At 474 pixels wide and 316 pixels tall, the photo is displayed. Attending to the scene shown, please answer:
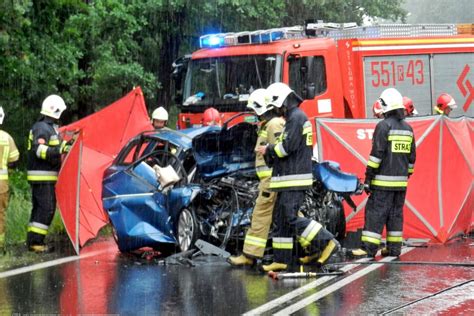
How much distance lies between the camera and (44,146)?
1132cm

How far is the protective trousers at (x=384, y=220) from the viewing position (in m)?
10.3

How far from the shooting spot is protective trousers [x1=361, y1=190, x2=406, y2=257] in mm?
10336

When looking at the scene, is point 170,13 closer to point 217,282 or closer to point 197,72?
point 197,72

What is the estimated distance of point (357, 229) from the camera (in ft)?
37.9

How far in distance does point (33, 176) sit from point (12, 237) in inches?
Result: 39.4

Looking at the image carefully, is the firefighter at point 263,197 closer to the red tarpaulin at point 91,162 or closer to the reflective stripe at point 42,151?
the red tarpaulin at point 91,162

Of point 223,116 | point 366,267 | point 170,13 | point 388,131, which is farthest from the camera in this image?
point 170,13

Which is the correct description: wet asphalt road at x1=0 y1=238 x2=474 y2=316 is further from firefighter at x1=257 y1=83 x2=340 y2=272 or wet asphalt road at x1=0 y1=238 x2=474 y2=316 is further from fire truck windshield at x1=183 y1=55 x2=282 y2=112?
fire truck windshield at x1=183 y1=55 x2=282 y2=112

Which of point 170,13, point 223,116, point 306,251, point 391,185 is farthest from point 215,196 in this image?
point 170,13

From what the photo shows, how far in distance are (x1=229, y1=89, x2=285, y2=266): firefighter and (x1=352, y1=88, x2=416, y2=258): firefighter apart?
1.21m

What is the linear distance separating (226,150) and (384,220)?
1.99 m

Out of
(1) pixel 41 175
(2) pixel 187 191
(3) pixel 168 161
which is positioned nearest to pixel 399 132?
(2) pixel 187 191

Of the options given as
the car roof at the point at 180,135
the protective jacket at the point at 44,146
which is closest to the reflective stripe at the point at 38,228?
the protective jacket at the point at 44,146

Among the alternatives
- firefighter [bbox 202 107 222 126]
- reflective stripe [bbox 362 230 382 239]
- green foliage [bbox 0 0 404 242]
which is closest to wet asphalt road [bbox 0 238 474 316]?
reflective stripe [bbox 362 230 382 239]
